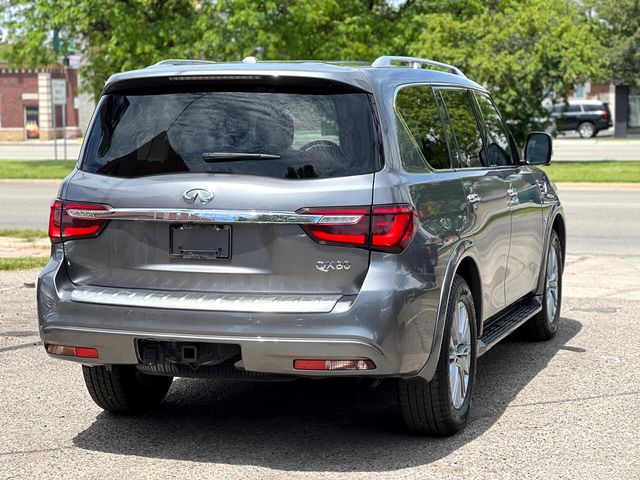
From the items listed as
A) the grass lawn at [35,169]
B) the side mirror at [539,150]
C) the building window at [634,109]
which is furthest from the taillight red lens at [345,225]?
the building window at [634,109]

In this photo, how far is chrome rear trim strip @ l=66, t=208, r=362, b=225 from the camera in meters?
4.95

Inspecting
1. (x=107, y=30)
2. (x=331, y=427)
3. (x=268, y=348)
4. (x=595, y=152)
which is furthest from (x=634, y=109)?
(x=268, y=348)

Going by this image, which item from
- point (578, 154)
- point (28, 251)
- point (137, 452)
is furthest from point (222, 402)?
point (578, 154)

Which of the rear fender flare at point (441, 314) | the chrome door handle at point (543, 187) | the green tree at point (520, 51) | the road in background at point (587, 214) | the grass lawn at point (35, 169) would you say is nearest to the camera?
the rear fender flare at point (441, 314)

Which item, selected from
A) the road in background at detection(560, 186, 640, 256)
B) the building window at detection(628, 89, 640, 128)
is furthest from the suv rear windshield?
the building window at detection(628, 89, 640, 128)

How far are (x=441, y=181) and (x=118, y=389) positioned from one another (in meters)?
1.96

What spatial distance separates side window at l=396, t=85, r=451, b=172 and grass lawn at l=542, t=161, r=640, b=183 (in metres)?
18.5

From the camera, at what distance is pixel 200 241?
5.11m

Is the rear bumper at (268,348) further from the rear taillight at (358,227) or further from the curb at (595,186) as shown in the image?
the curb at (595,186)

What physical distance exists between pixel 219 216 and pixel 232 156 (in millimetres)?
301

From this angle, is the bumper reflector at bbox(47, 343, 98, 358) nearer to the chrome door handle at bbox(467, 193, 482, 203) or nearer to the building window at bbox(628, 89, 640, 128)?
the chrome door handle at bbox(467, 193, 482, 203)

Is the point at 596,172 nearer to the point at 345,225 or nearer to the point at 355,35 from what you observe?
the point at 355,35

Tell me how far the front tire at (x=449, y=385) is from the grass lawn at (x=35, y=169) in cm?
2284

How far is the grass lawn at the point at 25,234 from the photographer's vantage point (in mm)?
14453
